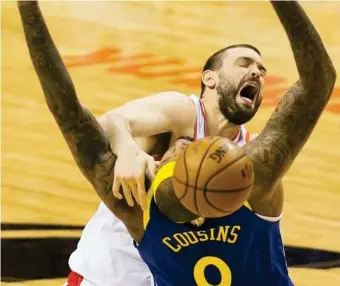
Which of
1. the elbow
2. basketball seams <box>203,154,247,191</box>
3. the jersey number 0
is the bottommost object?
the jersey number 0

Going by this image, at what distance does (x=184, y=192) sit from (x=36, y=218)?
2.08 meters

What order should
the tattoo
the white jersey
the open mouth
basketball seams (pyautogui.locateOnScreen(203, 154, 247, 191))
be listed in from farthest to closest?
the white jersey
the open mouth
the tattoo
basketball seams (pyautogui.locateOnScreen(203, 154, 247, 191))

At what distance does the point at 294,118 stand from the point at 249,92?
16.3 inches

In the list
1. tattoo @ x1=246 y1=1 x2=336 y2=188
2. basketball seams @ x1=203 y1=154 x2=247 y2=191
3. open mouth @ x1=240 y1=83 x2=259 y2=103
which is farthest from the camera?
open mouth @ x1=240 y1=83 x2=259 y2=103

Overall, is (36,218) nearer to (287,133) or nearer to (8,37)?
(8,37)

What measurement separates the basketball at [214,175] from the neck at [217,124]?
2.06 feet

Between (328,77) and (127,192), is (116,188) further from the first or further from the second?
(328,77)

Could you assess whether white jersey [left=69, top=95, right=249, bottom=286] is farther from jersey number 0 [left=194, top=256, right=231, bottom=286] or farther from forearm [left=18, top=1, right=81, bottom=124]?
forearm [left=18, top=1, right=81, bottom=124]

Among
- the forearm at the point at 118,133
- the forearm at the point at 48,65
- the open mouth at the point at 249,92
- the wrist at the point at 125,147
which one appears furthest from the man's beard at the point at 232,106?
the forearm at the point at 48,65

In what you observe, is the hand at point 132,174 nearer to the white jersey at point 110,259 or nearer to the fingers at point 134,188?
the fingers at point 134,188

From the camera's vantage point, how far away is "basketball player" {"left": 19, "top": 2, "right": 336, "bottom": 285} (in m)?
1.68

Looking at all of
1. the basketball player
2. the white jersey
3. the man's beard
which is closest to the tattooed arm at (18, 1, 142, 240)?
the basketball player

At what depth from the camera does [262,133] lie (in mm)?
1780

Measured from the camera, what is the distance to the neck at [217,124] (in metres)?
2.20
